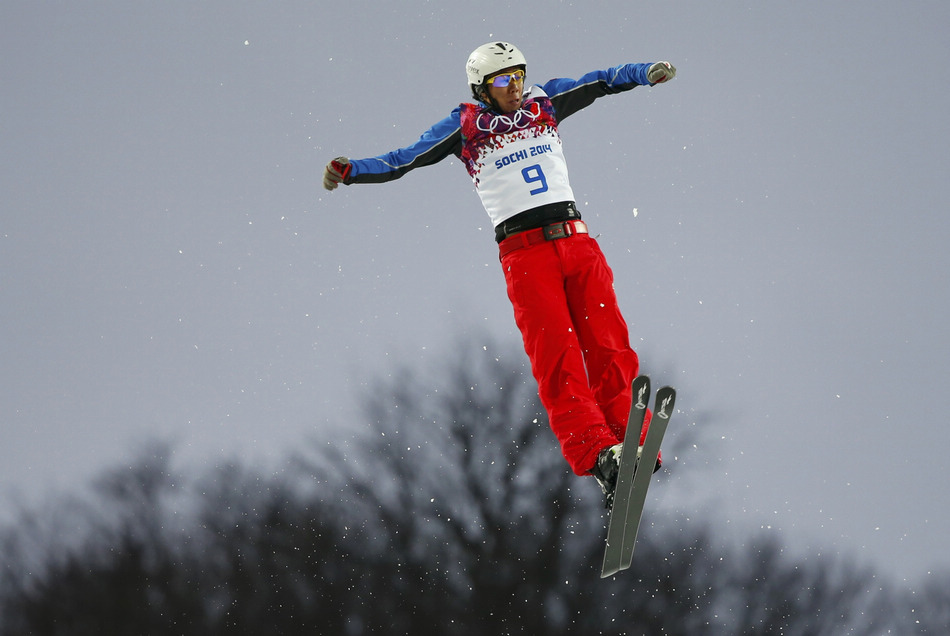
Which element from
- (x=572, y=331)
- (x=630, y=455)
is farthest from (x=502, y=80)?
(x=630, y=455)

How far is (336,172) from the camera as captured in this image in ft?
19.5

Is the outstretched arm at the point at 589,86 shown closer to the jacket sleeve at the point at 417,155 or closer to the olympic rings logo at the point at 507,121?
the olympic rings logo at the point at 507,121

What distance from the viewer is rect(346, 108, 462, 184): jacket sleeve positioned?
238 inches

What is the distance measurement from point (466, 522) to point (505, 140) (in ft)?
59.0

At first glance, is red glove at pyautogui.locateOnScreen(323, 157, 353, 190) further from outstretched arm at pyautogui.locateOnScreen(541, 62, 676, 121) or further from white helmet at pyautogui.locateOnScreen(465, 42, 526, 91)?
outstretched arm at pyautogui.locateOnScreen(541, 62, 676, 121)

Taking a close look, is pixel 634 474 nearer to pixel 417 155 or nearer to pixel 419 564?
pixel 417 155

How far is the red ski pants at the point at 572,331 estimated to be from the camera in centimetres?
582

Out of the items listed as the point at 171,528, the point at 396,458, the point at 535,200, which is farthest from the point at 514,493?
the point at 535,200

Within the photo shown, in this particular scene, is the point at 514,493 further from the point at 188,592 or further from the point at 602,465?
the point at 602,465

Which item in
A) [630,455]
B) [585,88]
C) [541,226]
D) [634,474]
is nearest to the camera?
[630,455]

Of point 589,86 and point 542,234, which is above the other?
point 589,86

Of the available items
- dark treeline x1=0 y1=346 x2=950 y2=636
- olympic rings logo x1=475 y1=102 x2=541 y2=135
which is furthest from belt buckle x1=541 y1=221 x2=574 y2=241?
dark treeline x1=0 y1=346 x2=950 y2=636

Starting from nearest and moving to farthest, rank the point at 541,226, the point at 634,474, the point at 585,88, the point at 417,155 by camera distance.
→ the point at 634,474
the point at 541,226
the point at 417,155
the point at 585,88

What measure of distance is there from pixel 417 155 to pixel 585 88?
1.03 m
